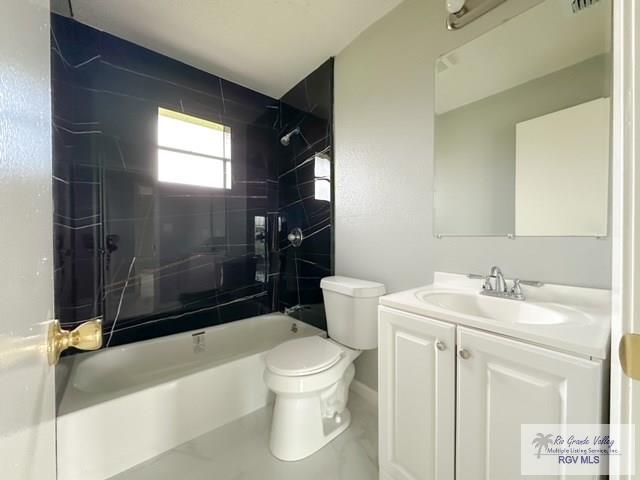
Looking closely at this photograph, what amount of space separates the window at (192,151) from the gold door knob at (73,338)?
182 centimetres

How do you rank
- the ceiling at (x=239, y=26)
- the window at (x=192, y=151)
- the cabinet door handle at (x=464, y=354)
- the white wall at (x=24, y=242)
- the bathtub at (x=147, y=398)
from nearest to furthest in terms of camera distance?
the white wall at (x=24, y=242) → the cabinet door handle at (x=464, y=354) → the bathtub at (x=147, y=398) → the ceiling at (x=239, y=26) → the window at (x=192, y=151)

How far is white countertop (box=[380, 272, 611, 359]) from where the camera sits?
2.21 ft

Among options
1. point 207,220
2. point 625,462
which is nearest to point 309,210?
point 207,220

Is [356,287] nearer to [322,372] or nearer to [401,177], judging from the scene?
[322,372]

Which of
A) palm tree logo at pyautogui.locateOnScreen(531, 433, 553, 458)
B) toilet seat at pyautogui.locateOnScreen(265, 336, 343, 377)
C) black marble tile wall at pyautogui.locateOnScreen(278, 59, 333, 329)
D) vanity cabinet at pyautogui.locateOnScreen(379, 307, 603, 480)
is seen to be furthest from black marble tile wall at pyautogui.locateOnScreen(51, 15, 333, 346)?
palm tree logo at pyautogui.locateOnScreen(531, 433, 553, 458)

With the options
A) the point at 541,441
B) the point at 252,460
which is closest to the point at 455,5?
the point at 541,441

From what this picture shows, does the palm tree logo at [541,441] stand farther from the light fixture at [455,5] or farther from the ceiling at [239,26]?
the ceiling at [239,26]

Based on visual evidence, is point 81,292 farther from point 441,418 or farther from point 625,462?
point 625,462

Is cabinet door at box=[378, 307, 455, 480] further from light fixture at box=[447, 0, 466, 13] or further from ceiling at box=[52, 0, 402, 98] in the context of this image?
ceiling at box=[52, 0, 402, 98]

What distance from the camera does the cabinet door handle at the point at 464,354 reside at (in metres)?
0.84

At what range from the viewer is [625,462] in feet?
1.27

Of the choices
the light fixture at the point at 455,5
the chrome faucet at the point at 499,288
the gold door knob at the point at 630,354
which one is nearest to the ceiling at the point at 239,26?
the light fixture at the point at 455,5

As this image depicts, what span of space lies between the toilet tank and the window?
57.4 inches

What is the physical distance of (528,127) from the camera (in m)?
1.13
